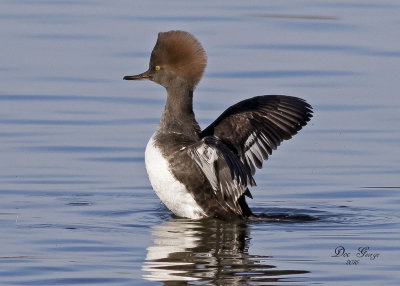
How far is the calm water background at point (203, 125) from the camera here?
275 inches

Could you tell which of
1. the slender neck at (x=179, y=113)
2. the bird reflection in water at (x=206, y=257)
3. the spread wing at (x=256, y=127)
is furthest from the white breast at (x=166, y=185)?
the spread wing at (x=256, y=127)

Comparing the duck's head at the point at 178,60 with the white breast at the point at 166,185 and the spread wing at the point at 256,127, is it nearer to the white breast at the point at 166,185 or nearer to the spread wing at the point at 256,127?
the spread wing at the point at 256,127

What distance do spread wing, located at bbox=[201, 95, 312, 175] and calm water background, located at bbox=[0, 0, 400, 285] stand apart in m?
0.54

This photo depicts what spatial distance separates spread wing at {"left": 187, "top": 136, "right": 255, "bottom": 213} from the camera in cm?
745

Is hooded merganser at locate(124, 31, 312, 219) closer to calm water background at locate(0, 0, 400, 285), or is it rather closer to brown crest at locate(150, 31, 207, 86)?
brown crest at locate(150, 31, 207, 86)

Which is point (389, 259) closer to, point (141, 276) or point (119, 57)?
point (141, 276)

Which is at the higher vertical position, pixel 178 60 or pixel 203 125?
pixel 178 60

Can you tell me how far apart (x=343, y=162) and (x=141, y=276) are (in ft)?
12.6

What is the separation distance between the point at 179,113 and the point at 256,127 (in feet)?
2.08

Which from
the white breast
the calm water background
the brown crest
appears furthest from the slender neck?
the calm water background

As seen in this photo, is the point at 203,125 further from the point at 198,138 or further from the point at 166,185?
the point at 166,185

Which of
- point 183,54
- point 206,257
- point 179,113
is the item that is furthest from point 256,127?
point 206,257

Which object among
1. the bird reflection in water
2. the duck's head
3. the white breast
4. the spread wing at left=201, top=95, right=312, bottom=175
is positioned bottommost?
the bird reflection in water

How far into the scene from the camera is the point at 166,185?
→ 8.20 meters
